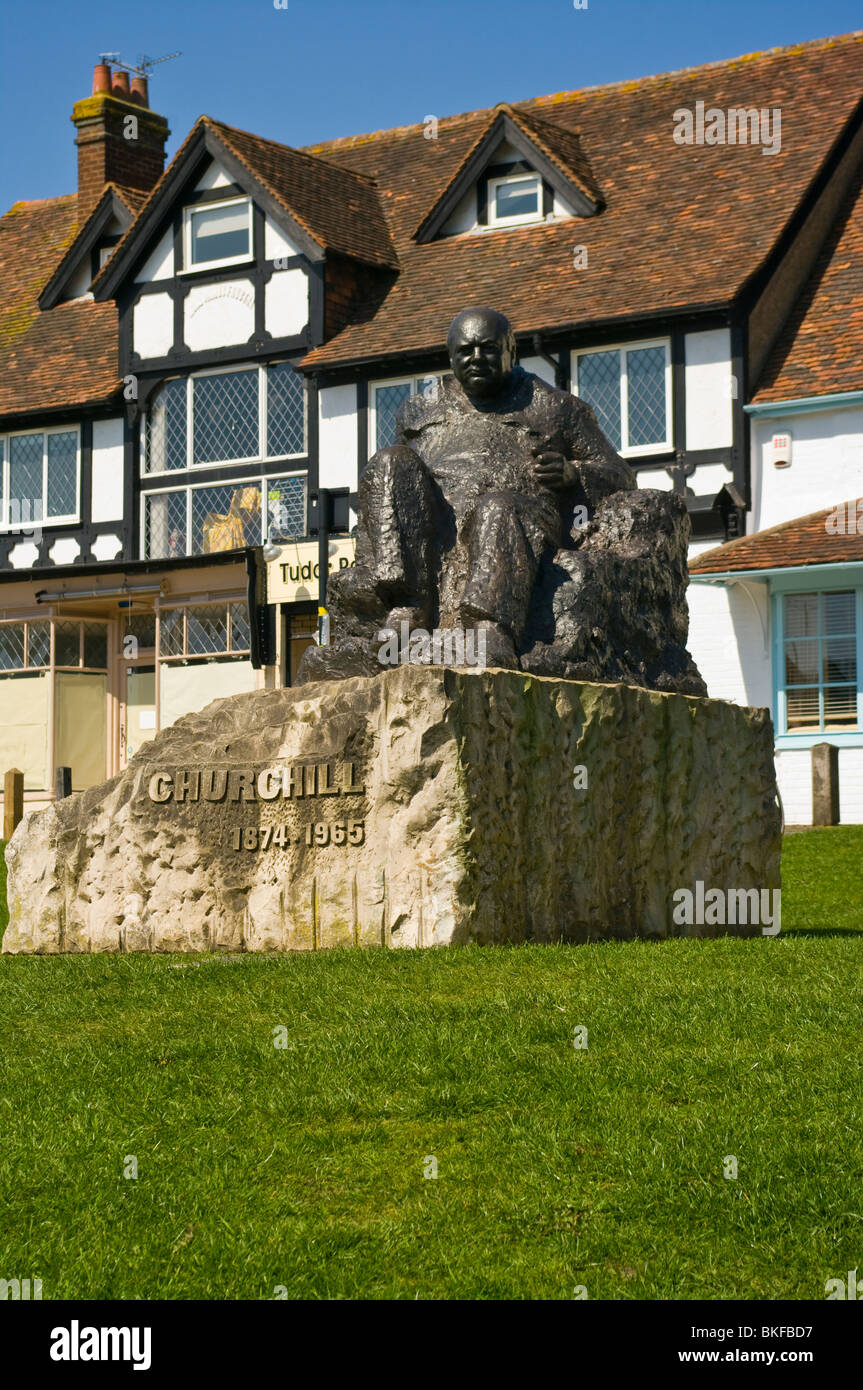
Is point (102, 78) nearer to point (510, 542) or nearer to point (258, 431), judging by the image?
point (258, 431)

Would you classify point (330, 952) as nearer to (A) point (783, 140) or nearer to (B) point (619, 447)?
(B) point (619, 447)

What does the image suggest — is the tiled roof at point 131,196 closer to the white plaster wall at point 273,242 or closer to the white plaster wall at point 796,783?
the white plaster wall at point 273,242

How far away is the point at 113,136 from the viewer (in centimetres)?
3516

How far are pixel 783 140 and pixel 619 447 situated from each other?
17.6 feet

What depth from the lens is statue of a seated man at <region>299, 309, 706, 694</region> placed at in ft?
34.4

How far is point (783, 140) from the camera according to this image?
91.4 ft

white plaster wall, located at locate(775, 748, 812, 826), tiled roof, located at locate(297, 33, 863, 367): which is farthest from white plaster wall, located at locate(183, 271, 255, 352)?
white plaster wall, located at locate(775, 748, 812, 826)

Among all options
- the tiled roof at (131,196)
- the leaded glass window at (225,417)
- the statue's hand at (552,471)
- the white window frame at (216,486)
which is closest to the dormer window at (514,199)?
the leaded glass window at (225,417)

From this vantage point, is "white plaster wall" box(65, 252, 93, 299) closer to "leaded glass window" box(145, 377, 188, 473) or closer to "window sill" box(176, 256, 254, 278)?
"window sill" box(176, 256, 254, 278)

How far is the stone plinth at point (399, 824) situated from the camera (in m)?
9.34

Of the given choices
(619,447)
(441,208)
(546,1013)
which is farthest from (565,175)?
(546,1013)

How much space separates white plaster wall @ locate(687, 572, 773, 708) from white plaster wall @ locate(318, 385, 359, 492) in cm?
579

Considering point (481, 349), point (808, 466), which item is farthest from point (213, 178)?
point (481, 349)

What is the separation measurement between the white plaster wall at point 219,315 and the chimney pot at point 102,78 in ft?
21.6
